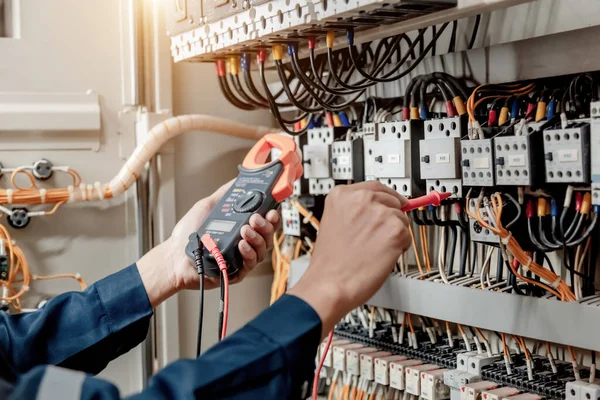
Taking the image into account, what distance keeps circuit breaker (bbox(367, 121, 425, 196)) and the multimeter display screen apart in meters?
0.48

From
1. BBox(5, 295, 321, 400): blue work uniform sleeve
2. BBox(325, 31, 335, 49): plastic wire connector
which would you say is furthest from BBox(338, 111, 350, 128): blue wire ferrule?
BBox(5, 295, 321, 400): blue work uniform sleeve

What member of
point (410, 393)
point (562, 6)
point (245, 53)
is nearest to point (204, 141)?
point (245, 53)

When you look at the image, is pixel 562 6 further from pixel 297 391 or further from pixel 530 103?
pixel 297 391

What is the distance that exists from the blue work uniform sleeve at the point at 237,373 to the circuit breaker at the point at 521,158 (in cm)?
61

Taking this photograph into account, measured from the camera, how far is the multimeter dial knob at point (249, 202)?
1229mm

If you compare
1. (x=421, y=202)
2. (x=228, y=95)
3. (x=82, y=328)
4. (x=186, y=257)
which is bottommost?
(x=82, y=328)

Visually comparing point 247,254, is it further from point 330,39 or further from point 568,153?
point 568,153

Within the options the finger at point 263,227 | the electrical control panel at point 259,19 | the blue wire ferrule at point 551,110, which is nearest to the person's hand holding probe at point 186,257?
the finger at point 263,227

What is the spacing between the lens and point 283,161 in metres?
1.30

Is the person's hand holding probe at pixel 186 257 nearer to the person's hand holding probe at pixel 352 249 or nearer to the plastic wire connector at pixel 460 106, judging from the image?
the person's hand holding probe at pixel 352 249

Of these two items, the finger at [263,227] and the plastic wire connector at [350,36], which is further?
the plastic wire connector at [350,36]

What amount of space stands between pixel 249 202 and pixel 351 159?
0.49 meters

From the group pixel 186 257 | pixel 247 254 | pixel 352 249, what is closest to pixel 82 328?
pixel 186 257

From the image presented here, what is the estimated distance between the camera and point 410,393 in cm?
159
